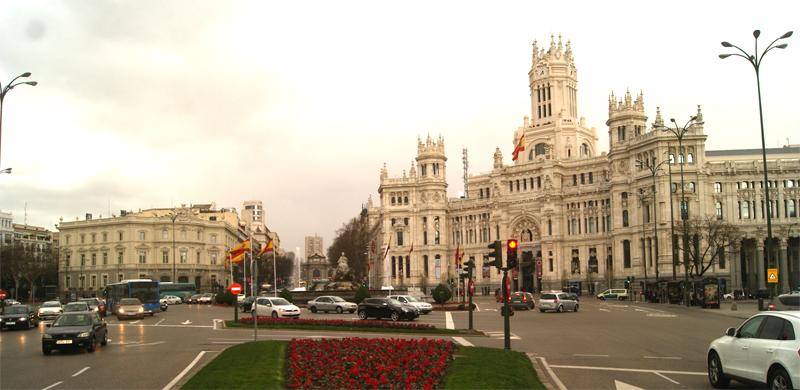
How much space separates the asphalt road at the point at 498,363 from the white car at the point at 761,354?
1125 millimetres

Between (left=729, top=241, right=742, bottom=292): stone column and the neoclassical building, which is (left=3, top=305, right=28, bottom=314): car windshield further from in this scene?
(left=729, top=241, right=742, bottom=292): stone column

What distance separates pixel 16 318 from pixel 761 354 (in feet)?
116

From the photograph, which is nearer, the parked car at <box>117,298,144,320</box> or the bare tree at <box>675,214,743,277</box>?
the parked car at <box>117,298,144,320</box>

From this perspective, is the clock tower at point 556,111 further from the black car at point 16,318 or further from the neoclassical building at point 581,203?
the black car at point 16,318

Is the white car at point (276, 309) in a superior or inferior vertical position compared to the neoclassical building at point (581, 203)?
inferior

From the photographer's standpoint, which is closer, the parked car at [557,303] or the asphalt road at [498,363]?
the asphalt road at [498,363]

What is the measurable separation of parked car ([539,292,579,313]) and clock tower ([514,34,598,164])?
60012 mm

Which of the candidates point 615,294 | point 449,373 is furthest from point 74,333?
point 615,294

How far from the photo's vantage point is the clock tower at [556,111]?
108625mm

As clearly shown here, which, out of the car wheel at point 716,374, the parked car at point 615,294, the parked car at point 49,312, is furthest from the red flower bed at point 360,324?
the parked car at point 615,294

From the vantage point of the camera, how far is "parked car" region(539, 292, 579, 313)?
4891cm

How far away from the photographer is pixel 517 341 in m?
25.0

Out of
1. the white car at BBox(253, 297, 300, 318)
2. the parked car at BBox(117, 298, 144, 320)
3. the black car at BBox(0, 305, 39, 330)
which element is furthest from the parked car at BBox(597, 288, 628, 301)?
the black car at BBox(0, 305, 39, 330)

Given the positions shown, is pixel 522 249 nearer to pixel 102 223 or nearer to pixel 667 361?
pixel 102 223
